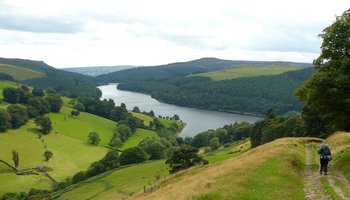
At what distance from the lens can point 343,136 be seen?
150 ft

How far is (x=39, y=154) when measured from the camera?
Answer: 148 m

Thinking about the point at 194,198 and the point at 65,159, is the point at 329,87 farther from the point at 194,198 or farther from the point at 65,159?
the point at 65,159

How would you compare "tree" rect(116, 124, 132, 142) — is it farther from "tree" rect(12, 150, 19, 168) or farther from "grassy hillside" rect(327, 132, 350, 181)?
"grassy hillside" rect(327, 132, 350, 181)

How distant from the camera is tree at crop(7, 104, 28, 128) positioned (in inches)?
6619

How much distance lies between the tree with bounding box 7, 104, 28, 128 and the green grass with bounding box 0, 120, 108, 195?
262cm

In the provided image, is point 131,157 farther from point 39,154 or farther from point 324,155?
point 324,155

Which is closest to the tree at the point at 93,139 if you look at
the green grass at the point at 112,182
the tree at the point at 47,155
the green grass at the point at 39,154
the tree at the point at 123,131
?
the green grass at the point at 39,154


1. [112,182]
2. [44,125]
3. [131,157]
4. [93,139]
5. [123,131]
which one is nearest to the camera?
[112,182]

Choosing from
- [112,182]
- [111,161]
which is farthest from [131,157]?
[112,182]

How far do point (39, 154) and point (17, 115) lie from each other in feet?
104

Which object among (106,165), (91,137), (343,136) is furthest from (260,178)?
(91,137)

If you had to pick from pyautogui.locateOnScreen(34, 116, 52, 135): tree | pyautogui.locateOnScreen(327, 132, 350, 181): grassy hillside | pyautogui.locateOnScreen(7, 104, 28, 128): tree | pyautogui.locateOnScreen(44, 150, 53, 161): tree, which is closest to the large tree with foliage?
pyautogui.locateOnScreen(327, 132, 350, 181): grassy hillside

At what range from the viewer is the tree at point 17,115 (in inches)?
6619

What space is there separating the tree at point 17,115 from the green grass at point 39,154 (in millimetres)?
2617
